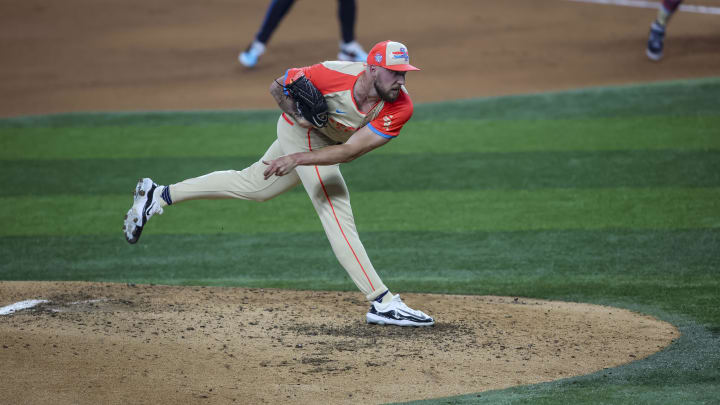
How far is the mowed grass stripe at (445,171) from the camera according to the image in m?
9.48

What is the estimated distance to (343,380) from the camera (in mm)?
4879

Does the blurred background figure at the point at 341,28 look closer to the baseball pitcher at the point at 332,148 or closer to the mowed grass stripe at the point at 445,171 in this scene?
the mowed grass stripe at the point at 445,171

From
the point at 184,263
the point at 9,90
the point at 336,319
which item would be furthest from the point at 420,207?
the point at 9,90

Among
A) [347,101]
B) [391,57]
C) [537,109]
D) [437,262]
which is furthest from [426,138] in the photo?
[391,57]

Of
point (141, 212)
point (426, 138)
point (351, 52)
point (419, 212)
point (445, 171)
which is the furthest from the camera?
point (351, 52)

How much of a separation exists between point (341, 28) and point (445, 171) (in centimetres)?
444

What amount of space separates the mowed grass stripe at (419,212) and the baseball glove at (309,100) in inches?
119

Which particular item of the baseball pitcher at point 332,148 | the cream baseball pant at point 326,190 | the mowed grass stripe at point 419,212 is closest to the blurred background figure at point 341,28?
the mowed grass stripe at point 419,212

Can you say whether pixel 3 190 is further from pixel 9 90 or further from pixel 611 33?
pixel 611 33

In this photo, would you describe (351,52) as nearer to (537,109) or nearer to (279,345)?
(537,109)

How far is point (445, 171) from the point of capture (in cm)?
997

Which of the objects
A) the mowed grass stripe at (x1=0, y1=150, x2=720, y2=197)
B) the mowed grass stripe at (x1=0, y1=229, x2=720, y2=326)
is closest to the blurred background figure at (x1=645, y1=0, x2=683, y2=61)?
the mowed grass stripe at (x1=0, y1=150, x2=720, y2=197)

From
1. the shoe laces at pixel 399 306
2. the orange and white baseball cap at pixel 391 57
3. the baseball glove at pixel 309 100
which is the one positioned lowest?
the shoe laces at pixel 399 306

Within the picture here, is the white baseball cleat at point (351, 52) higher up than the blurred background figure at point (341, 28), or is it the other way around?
the blurred background figure at point (341, 28)
